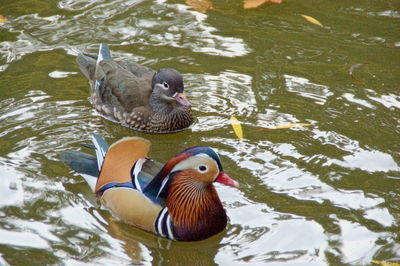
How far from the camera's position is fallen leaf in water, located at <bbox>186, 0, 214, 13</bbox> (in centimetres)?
920

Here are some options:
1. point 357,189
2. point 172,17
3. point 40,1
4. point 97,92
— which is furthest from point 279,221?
point 40,1

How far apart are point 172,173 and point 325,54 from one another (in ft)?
11.7

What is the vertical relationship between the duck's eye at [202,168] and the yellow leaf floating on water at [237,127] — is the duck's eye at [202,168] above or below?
above

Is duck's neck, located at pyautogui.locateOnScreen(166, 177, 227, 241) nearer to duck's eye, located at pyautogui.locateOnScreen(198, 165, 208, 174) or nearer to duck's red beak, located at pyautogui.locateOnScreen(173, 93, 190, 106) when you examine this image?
duck's eye, located at pyautogui.locateOnScreen(198, 165, 208, 174)

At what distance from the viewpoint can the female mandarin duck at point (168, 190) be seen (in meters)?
5.15

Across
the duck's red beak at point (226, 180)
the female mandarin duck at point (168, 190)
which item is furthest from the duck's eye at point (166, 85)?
the duck's red beak at point (226, 180)

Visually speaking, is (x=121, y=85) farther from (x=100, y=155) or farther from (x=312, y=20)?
(x=312, y=20)

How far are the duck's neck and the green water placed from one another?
0.09 m

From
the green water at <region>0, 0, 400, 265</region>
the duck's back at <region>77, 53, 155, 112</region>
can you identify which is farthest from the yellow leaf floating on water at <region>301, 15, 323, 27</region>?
the duck's back at <region>77, 53, 155, 112</region>

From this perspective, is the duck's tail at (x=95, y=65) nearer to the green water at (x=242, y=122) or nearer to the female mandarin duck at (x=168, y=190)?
the green water at (x=242, y=122)

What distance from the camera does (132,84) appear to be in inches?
286

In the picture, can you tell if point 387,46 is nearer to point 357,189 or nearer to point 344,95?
point 344,95

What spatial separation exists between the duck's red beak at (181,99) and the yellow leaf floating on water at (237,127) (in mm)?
467

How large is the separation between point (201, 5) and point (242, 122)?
2927 millimetres
